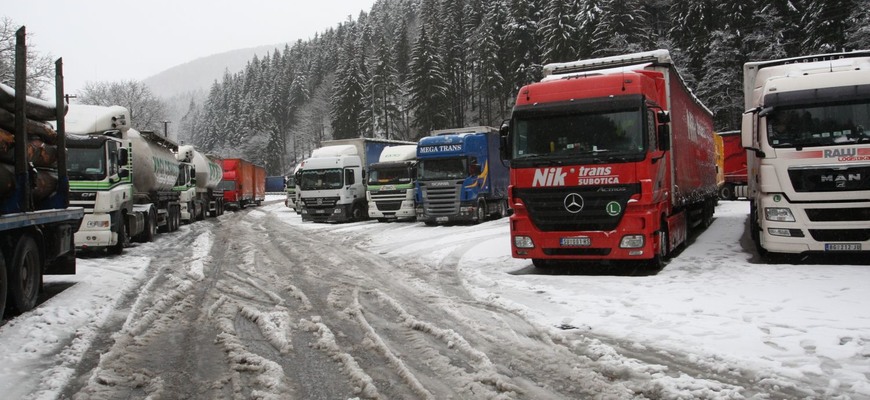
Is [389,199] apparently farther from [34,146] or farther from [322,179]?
[34,146]

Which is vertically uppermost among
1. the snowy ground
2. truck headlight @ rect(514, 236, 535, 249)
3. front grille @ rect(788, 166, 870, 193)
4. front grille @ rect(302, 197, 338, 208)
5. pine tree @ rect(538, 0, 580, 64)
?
pine tree @ rect(538, 0, 580, 64)

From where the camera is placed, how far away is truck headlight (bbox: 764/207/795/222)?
33.3ft

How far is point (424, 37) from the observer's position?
200 feet

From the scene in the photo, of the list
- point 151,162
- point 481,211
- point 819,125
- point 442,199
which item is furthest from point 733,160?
point 151,162

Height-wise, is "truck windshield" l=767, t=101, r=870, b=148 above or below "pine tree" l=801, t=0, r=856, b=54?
below

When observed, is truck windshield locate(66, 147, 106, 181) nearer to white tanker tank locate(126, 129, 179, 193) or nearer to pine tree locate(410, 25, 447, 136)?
white tanker tank locate(126, 129, 179, 193)

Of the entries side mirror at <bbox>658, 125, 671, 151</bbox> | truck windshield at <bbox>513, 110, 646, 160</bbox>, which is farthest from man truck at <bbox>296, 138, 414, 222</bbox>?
side mirror at <bbox>658, 125, 671, 151</bbox>

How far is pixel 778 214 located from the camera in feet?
33.7

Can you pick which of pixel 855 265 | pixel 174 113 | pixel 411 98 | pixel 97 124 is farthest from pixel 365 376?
pixel 174 113

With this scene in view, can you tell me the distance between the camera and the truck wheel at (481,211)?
2330 centimetres

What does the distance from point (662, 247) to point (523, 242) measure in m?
2.36

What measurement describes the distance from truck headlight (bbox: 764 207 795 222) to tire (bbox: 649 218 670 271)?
158cm

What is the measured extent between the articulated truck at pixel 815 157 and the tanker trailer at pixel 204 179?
23.1 m

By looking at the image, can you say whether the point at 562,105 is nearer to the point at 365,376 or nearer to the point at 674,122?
the point at 674,122
